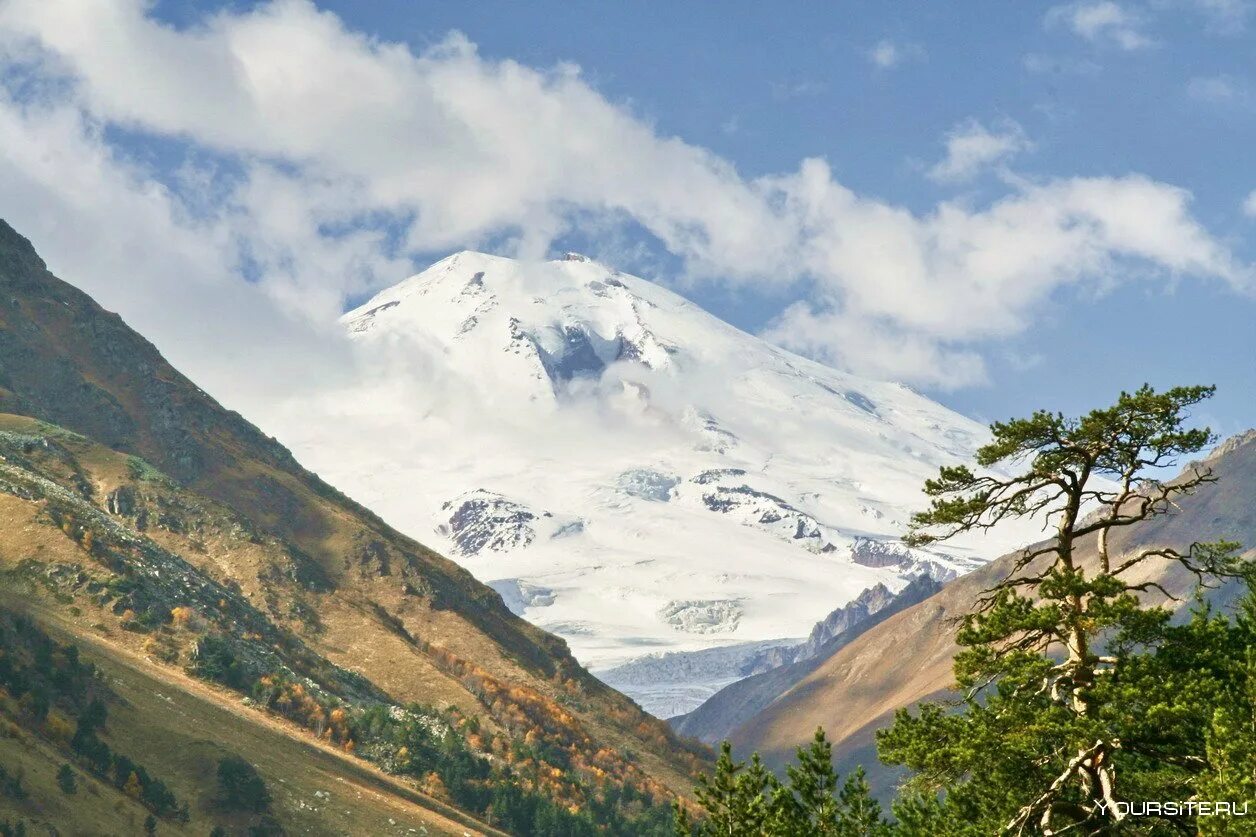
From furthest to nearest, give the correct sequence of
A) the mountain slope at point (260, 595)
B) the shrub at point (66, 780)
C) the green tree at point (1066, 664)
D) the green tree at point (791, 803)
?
the mountain slope at point (260, 595), the shrub at point (66, 780), the green tree at point (791, 803), the green tree at point (1066, 664)

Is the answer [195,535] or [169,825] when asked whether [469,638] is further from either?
[169,825]

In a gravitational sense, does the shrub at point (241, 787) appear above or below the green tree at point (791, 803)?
below

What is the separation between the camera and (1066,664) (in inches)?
989

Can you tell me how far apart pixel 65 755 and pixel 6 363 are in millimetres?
122410

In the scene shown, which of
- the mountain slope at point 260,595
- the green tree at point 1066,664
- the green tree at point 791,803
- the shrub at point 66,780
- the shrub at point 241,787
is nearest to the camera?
the green tree at point 1066,664

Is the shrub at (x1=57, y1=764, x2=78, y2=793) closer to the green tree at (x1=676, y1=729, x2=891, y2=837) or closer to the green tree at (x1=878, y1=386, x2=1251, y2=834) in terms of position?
the green tree at (x1=676, y1=729, x2=891, y2=837)

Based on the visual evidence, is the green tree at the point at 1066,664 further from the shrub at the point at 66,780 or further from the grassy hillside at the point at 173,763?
the shrub at the point at 66,780

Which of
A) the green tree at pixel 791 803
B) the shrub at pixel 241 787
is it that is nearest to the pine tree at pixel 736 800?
the green tree at pixel 791 803

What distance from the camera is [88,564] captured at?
12419 centimetres

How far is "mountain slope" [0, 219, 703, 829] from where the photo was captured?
124m

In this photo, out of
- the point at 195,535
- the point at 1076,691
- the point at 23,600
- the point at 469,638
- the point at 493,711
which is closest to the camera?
the point at 1076,691

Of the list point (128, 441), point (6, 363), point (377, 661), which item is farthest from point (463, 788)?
point (6, 363)

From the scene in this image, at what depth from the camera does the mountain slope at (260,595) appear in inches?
4897

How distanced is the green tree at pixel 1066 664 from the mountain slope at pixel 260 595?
343 ft
